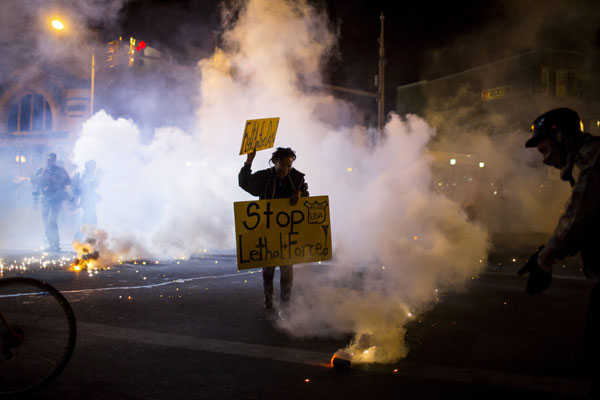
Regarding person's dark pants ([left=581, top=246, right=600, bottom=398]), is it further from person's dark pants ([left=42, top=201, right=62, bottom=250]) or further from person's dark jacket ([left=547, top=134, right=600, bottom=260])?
person's dark pants ([left=42, top=201, right=62, bottom=250])

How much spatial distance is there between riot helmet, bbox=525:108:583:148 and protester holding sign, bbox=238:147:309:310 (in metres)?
2.58

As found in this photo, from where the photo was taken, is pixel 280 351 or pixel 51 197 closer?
pixel 280 351

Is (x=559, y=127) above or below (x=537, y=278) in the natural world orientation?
Result: above

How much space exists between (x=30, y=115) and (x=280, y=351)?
2581 centimetres

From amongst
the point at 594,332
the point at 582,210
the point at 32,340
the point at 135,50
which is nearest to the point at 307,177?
the point at 135,50

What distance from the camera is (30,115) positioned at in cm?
2481

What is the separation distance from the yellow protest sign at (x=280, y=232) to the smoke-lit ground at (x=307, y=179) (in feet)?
1.95

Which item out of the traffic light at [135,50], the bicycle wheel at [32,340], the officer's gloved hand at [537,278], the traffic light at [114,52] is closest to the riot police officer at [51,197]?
the traffic light at [114,52]

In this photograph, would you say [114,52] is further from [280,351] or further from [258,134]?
[280,351]

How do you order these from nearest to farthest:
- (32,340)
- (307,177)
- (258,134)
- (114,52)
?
(32,340) → (258,134) → (307,177) → (114,52)

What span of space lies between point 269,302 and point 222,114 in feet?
24.9

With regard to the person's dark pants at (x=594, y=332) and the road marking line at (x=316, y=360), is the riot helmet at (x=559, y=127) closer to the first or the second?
the person's dark pants at (x=594, y=332)

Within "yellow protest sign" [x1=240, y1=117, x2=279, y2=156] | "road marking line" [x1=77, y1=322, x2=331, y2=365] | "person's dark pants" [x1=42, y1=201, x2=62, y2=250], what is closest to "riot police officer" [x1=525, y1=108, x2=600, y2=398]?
"road marking line" [x1=77, y1=322, x2=331, y2=365]

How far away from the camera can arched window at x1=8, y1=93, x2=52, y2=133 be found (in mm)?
24484
